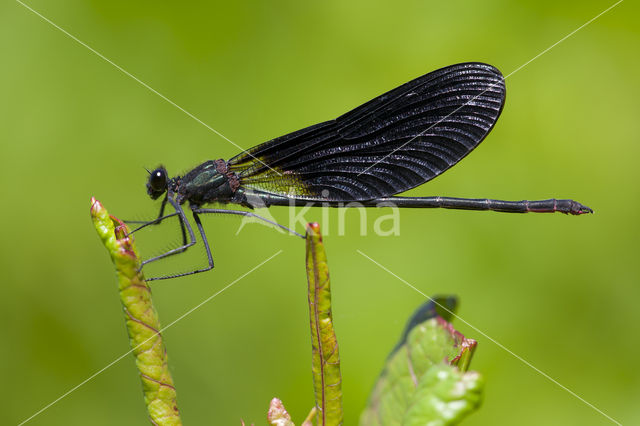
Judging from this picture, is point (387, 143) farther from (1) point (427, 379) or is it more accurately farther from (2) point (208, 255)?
(1) point (427, 379)

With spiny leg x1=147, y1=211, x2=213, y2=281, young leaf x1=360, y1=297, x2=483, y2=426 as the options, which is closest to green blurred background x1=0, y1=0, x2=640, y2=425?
spiny leg x1=147, y1=211, x2=213, y2=281

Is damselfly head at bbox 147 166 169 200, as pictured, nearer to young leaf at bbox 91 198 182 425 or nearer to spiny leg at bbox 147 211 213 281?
spiny leg at bbox 147 211 213 281

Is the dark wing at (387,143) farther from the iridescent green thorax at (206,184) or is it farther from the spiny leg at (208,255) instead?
the spiny leg at (208,255)

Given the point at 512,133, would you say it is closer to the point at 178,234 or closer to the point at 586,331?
the point at 586,331

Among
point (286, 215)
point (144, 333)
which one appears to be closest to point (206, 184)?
Answer: point (286, 215)

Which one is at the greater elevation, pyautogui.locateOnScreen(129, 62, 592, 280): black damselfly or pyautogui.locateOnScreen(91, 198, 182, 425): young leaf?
pyautogui.locateOnScreen(129, 62, 592, 280): black damselfly

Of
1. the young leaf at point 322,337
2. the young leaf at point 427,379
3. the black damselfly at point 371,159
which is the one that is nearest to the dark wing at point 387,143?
the black damselfly at point 371,159

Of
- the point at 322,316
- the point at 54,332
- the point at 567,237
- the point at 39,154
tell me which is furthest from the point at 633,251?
the point at 39,154
